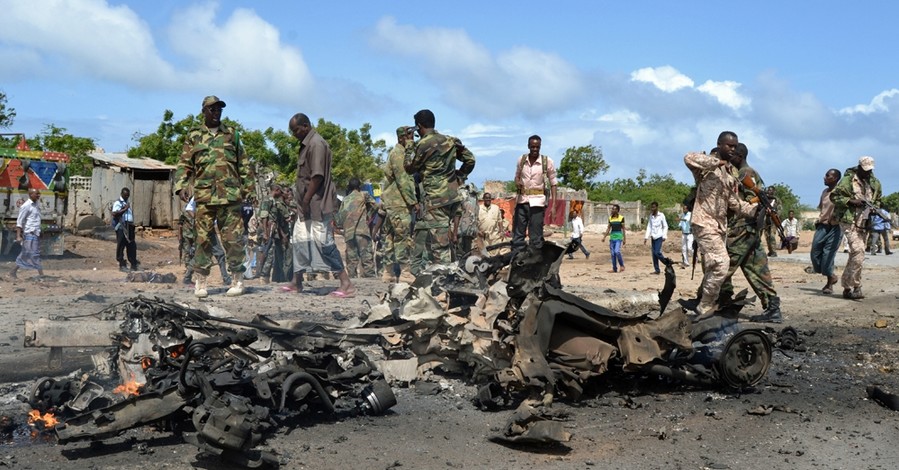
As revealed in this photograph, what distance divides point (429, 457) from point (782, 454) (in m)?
2.02

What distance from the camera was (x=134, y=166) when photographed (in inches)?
1150

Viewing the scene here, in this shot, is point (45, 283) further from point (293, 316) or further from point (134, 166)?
point (134, 166)

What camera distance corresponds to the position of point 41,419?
4961mm

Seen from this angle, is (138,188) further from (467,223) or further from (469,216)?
(467,223)

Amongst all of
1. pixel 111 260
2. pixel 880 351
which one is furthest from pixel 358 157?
pixel 880 351

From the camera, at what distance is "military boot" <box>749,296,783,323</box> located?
30.3 ft

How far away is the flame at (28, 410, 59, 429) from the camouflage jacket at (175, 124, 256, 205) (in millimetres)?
4592

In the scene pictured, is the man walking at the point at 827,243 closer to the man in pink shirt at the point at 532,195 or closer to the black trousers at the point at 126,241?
the man in pink shirt at the point at 532,195

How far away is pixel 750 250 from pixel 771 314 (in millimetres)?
831

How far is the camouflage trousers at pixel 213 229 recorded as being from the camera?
9.48 metres

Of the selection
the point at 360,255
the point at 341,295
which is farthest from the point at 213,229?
the point at 360,255

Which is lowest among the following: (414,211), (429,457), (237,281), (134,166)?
(429,457)

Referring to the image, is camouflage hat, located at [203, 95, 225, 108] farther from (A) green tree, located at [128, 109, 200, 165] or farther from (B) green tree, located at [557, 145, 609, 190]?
(B) green tree, located at [557, 145, 609, 190]

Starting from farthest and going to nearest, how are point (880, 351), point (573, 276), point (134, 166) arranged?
point (134, 166) < point (573, 276) < point (880, 351)
